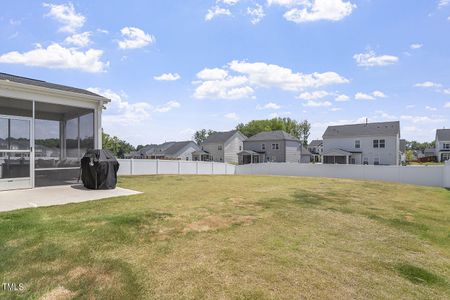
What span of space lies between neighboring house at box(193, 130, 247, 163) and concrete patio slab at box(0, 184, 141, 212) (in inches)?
1473


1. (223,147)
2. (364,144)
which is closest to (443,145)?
(364,144)

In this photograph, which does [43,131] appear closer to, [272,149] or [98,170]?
[98,170]

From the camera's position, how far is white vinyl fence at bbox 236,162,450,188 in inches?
614

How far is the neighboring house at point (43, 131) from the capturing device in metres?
8.62

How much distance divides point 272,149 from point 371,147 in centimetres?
1397

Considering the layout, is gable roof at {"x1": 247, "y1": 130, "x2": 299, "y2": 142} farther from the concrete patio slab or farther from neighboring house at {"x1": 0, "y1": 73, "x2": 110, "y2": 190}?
the concrete patio slab

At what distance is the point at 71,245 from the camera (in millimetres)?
4082

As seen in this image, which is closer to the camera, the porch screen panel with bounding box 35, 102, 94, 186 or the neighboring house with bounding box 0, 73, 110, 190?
the neighboring house with bounding box 0, 73, 110, 190

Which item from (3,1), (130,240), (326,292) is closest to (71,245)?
(130,240)

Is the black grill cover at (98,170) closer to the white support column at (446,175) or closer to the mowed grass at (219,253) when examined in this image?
the mowed grass at (219,253)

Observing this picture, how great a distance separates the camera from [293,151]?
1732 inches

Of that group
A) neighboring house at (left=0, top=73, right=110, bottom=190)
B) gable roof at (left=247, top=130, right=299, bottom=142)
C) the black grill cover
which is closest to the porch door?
neighboring house at (left=0, top=73, right=110, bottom=190)

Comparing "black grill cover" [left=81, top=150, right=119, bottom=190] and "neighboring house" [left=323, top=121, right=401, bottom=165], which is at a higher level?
"neighboring house" [left=323, top=121, right=401, bottom=165]

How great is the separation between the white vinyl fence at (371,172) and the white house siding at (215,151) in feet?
73.3
